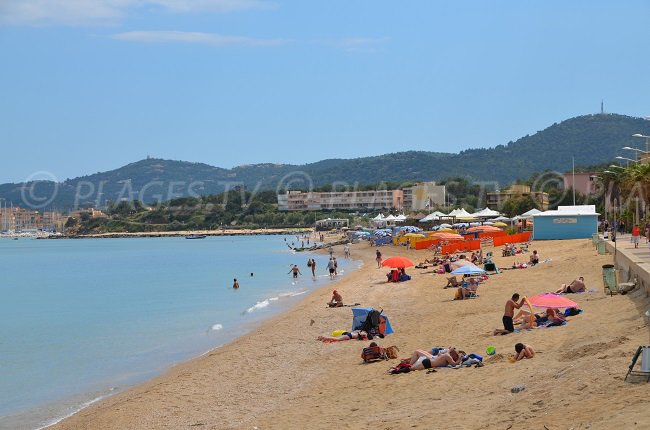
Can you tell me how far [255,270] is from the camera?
52.9 m

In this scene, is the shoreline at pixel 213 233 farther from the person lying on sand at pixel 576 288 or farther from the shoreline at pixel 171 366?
the person lying on sand at pixel 576 288

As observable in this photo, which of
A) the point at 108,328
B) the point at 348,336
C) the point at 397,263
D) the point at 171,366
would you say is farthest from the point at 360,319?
the point at 397,263

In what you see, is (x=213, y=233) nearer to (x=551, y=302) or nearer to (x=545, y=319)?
(x=545, y=319)

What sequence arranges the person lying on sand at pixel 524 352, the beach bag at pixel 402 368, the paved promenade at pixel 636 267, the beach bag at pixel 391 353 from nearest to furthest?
the person lying on sand at pixel 524 352
the beach bag at pixel 402 368
the beach bag at pixel 391 353
the paved promenade at pixel 636 267

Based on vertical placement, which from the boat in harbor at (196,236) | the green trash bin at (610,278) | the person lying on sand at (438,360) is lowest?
the boat in harbor at (196,236)

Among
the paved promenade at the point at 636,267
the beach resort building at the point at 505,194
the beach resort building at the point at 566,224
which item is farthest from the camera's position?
the beach resort building at the point at 505,194

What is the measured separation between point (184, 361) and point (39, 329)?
1101 cm

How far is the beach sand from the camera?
805 centimetres

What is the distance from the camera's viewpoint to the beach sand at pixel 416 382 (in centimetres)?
805

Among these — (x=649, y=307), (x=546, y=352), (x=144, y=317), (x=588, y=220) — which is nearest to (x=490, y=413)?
(x=546, y=352)

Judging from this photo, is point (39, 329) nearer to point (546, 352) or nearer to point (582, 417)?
point (546, 352)

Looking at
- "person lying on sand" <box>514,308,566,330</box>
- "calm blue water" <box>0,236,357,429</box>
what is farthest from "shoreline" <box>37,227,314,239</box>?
"person lying on sand" <box>514,308,566,330</box>

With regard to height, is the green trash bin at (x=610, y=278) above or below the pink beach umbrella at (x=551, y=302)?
above

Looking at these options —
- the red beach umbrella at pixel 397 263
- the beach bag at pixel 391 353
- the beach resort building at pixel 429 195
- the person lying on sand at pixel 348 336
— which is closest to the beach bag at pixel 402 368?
the beach bag at pixel 391 353
